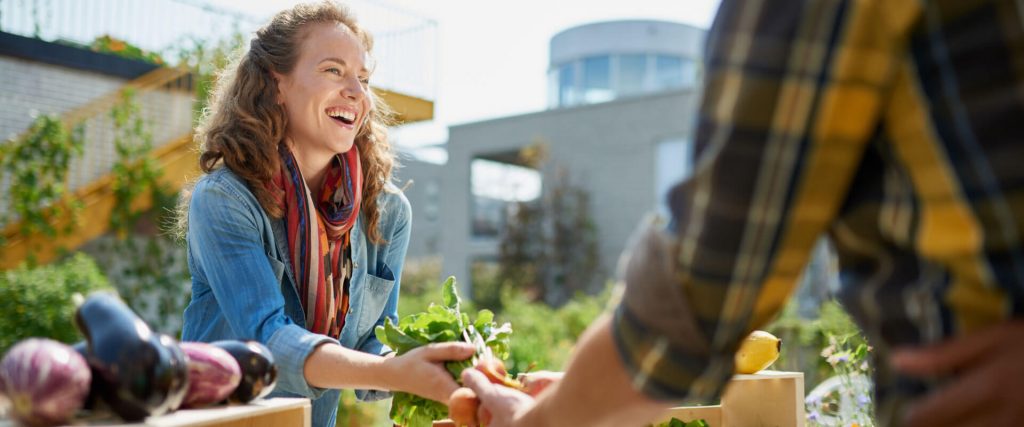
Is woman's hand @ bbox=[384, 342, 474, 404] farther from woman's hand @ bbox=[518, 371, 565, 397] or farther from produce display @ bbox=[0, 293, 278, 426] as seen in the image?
produce display @ bbox=[0, 293, 278, 426]

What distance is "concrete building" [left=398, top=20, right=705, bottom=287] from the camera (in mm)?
18594

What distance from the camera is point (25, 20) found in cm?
964

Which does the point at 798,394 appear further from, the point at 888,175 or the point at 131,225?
the point at 131,225

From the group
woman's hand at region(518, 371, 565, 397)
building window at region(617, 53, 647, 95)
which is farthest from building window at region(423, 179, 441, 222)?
woman's hand at region(518, 371, 565, 397)

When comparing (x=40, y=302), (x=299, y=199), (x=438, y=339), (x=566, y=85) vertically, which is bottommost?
(x=40, y=302)

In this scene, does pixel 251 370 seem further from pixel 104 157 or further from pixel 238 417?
pixel 104 157

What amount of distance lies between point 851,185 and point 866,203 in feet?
0.09

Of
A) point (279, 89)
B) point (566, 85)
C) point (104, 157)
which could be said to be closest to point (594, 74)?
point (566, 85)

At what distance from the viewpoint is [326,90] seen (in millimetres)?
2369

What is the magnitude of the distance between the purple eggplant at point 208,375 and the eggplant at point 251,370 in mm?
23

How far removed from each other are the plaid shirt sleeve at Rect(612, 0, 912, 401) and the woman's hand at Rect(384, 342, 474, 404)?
31.7 inches

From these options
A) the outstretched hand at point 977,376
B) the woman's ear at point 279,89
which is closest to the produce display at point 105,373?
the outstretched hand at point 977,376

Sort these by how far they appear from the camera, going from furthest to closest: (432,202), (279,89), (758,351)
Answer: (432,202)
(279,89)
(758,351)

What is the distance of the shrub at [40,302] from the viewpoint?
703 centimetres
